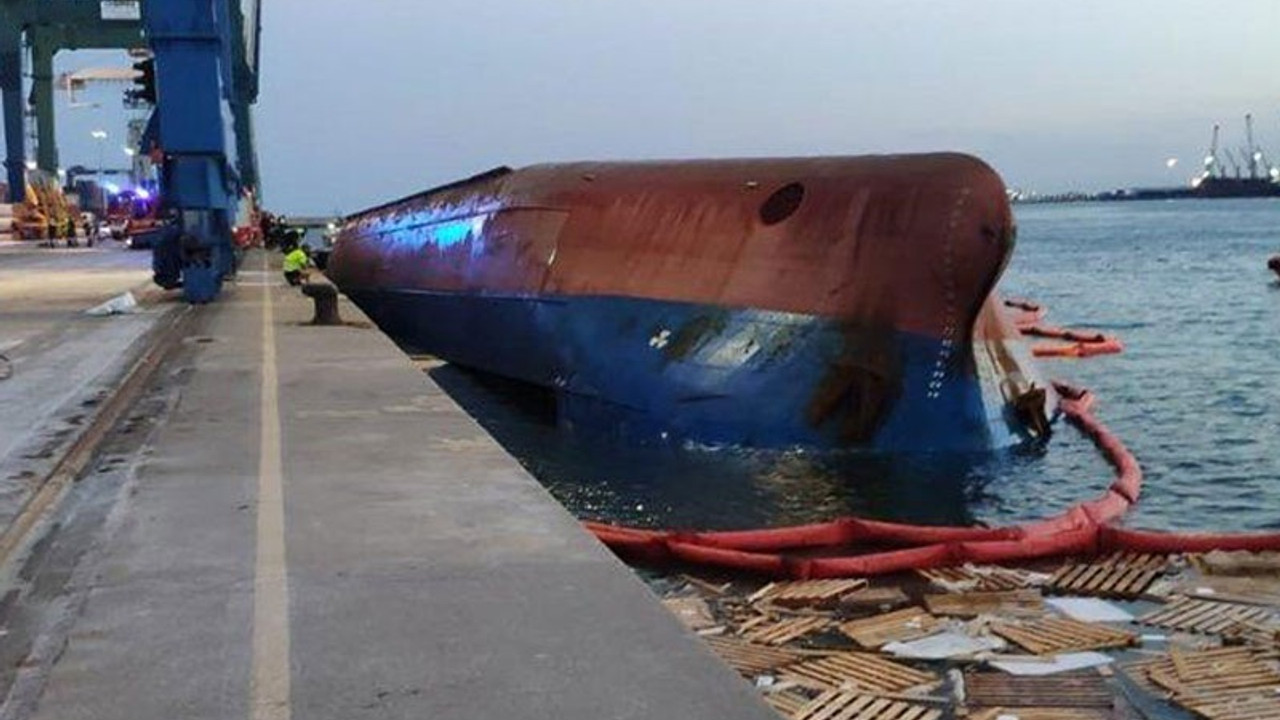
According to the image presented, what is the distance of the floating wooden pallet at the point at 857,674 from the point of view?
7406 mm

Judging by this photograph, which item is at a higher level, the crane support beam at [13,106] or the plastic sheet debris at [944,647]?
the crane support beam at [13,106]

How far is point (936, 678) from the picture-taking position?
7.61 m

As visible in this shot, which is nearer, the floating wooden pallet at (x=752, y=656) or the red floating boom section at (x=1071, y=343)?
the floating wooden pallet at (x=752, y=656)

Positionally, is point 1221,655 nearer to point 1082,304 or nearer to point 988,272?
point 988,272

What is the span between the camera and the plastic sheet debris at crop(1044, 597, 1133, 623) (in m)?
8.95

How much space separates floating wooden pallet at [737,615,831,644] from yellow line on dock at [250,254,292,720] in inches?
119

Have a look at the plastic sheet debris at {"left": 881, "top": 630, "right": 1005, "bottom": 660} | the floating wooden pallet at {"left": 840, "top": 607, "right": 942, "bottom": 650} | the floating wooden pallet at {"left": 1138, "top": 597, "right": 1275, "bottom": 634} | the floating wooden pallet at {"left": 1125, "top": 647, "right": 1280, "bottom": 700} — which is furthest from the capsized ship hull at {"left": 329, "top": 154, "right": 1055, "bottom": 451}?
the floating wooden pallet at {"left": 1125, "top": 647, "right": 1280, "bottom": 700}

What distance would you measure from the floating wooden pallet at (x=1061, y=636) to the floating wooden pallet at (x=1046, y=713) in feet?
3.07

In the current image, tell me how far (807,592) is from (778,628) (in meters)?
0.82

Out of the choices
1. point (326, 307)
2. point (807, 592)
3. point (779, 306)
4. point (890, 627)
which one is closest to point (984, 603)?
point (890, 627)

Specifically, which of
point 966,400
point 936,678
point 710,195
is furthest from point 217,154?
point 936,678

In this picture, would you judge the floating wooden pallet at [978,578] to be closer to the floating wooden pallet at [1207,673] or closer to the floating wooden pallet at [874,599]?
the floating wooden pallet at [874,599]

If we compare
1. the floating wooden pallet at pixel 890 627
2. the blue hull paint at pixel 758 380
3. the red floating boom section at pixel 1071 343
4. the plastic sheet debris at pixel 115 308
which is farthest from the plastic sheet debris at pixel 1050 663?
the red floating boom section at pixel 1071 343

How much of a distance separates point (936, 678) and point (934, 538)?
3.16 m
